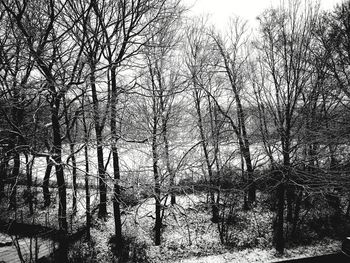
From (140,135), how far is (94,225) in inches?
263

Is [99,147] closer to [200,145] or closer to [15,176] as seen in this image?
[15,176]

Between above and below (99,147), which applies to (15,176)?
below

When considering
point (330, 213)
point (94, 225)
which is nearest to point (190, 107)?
point (94, 225)

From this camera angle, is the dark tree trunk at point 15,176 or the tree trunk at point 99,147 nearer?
the dark tree trunk at point 15,176

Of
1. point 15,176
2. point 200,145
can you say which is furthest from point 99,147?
point 200,145

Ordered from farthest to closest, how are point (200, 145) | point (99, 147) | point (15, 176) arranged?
point (200, 145) → point (99, 147) → point (15, 176)

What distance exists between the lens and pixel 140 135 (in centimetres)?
782

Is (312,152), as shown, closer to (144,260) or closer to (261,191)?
(261,191)

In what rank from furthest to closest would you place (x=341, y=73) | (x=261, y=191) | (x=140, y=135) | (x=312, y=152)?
(x=261, y=191) → (x=341, y=73) → (x=312, y=152) → (x=140, y=135)

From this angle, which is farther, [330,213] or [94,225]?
[330,213]

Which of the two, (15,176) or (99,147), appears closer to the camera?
(15,176)

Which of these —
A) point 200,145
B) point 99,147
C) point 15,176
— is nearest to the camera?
point 15,176

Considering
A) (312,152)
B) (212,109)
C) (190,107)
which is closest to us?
(312,152)

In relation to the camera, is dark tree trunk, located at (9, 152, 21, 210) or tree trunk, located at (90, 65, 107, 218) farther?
tree trunk, located at (90, 65, 107, 218)
